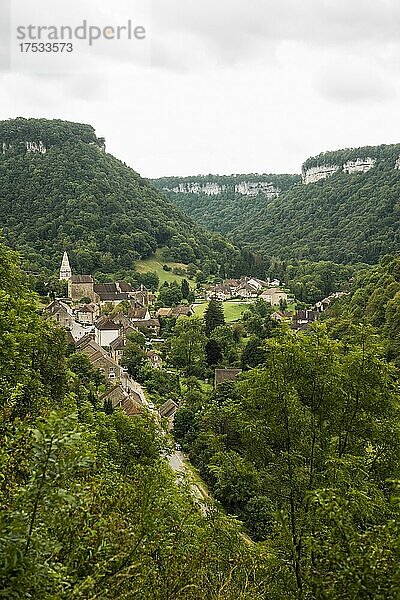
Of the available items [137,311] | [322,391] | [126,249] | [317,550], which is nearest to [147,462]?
[322,391]

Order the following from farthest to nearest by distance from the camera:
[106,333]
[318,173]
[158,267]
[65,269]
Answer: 1. [318,173]
2. [158,267]
3. [65,269]
4. [106,333]

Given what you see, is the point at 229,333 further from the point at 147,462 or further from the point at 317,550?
the point at 317,550

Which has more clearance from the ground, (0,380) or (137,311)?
(0,380)

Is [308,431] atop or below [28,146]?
below

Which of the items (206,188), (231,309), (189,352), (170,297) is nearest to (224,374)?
(189,352)

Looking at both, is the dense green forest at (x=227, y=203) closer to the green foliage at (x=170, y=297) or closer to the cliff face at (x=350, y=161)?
the cliff face at (x=350, y=161)

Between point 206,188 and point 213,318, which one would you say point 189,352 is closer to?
point 213,318
